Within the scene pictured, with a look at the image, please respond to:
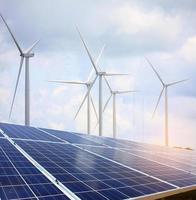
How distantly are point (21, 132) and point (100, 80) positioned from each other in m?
31.4

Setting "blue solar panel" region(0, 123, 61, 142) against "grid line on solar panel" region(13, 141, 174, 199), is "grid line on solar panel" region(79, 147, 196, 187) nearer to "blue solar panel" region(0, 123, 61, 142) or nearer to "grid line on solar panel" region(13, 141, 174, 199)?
"grid line on solar panel" region(13, 141, 174, 199)

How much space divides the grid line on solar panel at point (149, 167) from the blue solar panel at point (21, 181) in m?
8.34

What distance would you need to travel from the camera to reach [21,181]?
1736 cm

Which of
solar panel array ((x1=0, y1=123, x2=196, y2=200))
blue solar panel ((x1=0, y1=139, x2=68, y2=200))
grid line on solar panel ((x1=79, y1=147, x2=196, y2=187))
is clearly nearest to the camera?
blue solar panel ((x1=0, y1=139, x2=68, y2=200))

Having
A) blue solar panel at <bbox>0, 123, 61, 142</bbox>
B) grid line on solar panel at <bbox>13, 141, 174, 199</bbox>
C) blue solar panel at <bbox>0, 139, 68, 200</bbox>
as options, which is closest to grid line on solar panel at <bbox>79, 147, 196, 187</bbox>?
grid line on solar panel at <bbox>13, 141, 174, 199</bbox>

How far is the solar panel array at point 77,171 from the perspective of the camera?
56.9 ft

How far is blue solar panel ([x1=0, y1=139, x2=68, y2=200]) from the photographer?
623 inches

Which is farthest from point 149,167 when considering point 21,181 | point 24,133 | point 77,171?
point 21,181

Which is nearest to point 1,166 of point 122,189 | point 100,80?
point 122,189

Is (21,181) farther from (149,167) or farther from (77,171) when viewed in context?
(149,167)

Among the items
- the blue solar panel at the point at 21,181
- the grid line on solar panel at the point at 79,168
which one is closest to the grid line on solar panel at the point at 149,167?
the grid line on solar panel at the point at 79,168

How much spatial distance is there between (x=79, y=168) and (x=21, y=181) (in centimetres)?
521

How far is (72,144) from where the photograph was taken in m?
29.8

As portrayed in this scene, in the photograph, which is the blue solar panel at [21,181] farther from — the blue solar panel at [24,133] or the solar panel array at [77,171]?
the blue solar panel at [24,133]
